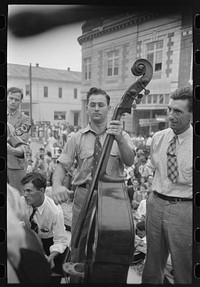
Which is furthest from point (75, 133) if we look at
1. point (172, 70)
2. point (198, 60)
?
point (198, 60)

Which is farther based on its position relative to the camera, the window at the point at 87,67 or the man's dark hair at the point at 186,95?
the window at the point at 87,67

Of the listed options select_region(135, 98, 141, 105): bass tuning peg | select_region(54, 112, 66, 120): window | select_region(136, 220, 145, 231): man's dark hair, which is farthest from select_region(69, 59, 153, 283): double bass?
select_region(54, 112, 66, 120): window

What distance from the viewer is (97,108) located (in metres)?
1.40

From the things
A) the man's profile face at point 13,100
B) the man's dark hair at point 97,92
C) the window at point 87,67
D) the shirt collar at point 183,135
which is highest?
the window at point 87,67

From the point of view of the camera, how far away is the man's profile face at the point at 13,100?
138 cm

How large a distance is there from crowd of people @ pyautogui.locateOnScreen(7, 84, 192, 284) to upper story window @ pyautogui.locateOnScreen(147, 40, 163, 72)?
14cm

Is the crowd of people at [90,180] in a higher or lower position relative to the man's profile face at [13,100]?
lower

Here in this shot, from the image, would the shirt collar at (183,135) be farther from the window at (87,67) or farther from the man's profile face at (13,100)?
the man's profile face at (13,100)

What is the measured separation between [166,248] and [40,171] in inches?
25.9

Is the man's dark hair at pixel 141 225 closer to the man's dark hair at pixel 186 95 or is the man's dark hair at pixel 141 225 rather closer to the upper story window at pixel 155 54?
the man's dark hair at pixel 186 95

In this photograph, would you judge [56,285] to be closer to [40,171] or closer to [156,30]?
[40,171]

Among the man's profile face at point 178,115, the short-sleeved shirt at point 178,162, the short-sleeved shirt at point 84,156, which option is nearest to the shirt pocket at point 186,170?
the short-sleeved shirt at point 178,162

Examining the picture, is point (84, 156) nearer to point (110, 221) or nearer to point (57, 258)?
point (110, 221)

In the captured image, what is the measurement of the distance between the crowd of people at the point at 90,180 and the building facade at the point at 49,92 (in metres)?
0.04
